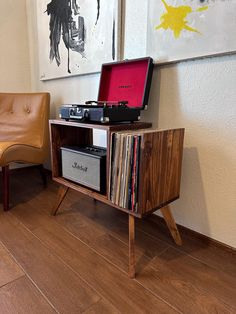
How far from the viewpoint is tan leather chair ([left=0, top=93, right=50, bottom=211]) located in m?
1.60

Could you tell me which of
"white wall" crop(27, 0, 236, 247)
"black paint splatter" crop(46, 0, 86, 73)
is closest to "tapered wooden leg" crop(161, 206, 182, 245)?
"white wall" crop(27, 0, 236, 247)

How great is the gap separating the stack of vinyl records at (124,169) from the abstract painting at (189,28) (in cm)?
49

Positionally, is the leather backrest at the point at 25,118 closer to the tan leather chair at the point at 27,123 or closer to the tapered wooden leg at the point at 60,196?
the tan leather chair at the point at 27,123

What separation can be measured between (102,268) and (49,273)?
0.21m

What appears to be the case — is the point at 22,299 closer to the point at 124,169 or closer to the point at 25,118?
the point at 124,169

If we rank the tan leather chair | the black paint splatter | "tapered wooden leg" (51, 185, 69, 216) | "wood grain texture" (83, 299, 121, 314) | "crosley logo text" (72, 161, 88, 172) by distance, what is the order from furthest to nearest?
1. the tan leather chair
2. the black paint splatter
3. "tapered wooden leg" (51, 185, 69, 216)
4. "crosley logo text" (72, 161, 88, 172)
5. "wood grain texture" (83, 299, 121, 314)

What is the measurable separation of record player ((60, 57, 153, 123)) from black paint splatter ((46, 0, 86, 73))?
1.23 ft

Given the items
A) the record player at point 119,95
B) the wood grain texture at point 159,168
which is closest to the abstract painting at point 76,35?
the record player at point 119,95

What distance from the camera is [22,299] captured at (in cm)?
77

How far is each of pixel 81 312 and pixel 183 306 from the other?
0.34 m

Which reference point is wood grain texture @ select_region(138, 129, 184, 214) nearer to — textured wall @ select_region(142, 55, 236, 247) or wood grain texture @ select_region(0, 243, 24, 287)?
textured wall @ select_region(142, 55, 236, 247)

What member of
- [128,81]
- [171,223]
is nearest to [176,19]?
[128,81]

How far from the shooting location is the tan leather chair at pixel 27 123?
63.2 inches

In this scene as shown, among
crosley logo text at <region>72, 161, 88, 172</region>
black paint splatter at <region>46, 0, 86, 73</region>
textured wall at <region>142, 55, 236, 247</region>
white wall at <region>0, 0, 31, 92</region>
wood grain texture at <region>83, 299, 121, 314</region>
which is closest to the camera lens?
wood grain texture at <region>83, 299, 121, 314</region>
